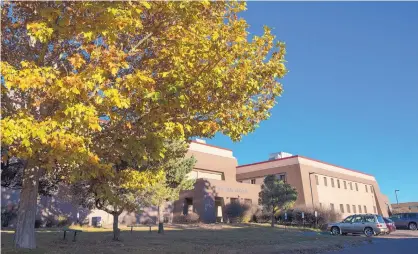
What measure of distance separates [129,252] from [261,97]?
7.51m

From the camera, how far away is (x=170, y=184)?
84.5ft

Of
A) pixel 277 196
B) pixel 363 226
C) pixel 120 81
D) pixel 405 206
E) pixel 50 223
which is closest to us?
pixel 120 81

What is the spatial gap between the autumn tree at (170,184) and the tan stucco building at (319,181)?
68.0 ft

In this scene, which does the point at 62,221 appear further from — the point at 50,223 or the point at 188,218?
the point at 188,218

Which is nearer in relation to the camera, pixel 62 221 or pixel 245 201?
pixel 62 221

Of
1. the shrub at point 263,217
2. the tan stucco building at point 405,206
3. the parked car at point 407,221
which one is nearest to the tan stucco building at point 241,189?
the shrub at point 263,217

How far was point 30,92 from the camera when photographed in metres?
8.02

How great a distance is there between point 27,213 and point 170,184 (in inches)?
639

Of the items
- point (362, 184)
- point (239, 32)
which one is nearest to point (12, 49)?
point (239, 32)

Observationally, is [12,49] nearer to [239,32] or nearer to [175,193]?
[239,32]

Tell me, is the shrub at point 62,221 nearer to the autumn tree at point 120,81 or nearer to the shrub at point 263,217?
the autumn tree at point 120,81

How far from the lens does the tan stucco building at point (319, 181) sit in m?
46.4

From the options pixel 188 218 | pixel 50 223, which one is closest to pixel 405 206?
pixel 188 218

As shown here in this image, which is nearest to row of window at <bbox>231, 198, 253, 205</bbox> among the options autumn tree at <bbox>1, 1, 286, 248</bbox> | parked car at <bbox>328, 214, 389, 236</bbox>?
parked car at <bbox>328, 214, 389, 236</bbox>
